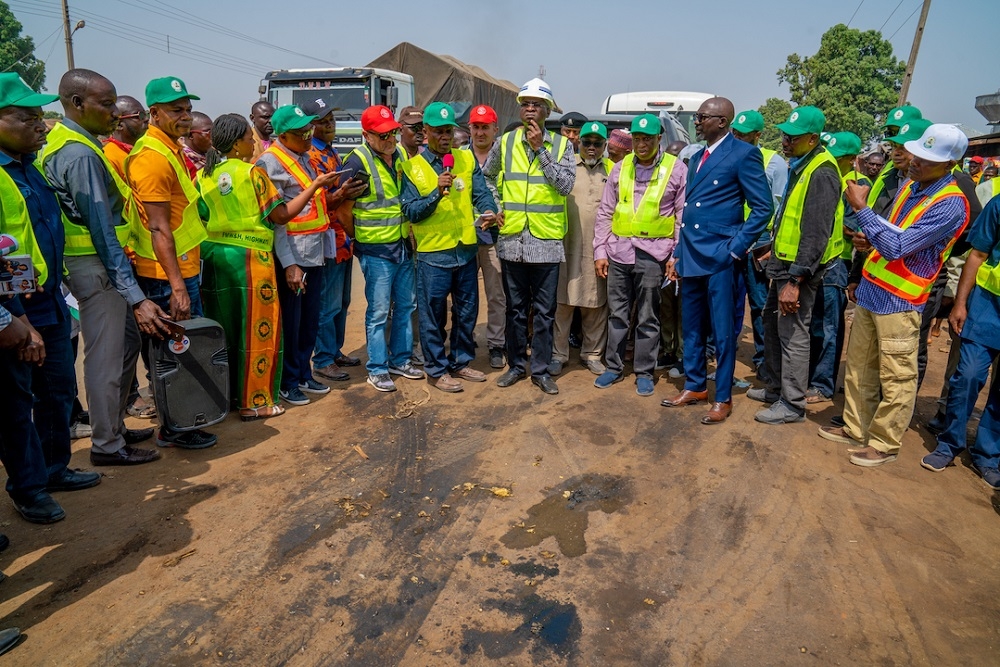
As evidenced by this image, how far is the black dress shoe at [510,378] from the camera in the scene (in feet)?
17.6

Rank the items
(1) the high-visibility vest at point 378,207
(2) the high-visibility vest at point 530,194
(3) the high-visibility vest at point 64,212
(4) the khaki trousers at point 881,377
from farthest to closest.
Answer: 1. (2) the high-visibility vest at point 530,194
2. (1) the high-visibility vest at point 378,207
3. (4) the khaki trousers at point 881,377
4. (3) the high-visibility vest at point 64,212

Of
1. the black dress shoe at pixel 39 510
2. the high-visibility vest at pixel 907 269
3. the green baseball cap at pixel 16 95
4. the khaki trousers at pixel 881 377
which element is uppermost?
the green baseball cap at pixel 16 95

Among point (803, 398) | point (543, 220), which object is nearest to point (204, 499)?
point (543, 220)

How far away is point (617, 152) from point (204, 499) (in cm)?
445

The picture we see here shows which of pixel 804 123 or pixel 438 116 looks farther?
pixel 438 116

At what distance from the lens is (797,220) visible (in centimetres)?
448

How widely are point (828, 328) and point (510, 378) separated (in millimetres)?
2627

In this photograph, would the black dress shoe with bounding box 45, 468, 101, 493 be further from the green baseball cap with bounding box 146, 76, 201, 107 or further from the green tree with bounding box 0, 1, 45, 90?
the green tree with bounding box 0, 1, 45, 90

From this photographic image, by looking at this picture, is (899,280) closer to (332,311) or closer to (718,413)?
(718,413)

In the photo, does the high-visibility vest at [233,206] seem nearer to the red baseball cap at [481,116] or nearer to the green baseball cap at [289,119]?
the green baseball cap at [289,119]

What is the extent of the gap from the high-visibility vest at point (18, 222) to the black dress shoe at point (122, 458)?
1241 mm

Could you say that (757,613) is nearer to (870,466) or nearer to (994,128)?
(870,466)

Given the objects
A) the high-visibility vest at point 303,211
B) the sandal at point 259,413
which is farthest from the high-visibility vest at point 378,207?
the sandal at point 259,413

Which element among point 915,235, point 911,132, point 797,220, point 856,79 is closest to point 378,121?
point 797,220
